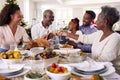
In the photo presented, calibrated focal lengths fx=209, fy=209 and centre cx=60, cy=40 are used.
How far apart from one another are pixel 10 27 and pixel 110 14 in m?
1.24

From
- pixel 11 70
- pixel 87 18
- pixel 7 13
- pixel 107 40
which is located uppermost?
pixel 7 13

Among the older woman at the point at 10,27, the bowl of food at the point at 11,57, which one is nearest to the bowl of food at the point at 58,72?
the bowl of food at the point at 11,57

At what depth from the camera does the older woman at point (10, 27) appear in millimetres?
2508

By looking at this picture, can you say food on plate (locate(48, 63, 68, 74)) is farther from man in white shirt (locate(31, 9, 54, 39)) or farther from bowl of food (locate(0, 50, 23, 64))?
man in white shirt (locate(31, 9, 54, 39))

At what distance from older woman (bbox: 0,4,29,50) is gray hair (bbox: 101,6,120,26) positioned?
106 cm

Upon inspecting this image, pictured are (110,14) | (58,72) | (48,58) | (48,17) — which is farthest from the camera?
(48,17)

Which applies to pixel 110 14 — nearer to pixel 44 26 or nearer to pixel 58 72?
pixel 58 72

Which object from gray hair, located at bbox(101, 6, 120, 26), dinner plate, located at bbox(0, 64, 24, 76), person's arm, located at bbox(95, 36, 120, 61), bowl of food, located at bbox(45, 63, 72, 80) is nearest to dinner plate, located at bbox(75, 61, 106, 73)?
bowl of food, located at bbox(45, 63, 72, 80)

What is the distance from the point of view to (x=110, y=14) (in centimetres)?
208

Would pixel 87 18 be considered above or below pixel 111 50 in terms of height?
above

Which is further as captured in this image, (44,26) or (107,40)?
(44,26)

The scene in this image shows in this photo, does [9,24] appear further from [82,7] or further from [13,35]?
[82,7]

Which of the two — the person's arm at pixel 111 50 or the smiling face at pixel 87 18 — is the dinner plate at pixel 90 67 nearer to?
the person's arm at pixel 111 50

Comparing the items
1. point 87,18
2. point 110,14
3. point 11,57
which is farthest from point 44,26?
Answer: point 11,57
